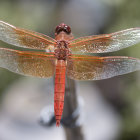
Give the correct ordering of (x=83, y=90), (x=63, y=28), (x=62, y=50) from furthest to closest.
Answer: (x=83, y=90) → (x=62, y=50) → (x=63, y=28)

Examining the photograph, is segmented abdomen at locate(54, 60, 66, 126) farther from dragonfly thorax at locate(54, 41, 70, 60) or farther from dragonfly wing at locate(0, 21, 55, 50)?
dragonfly wing at locate(0, 21, 55, 50)

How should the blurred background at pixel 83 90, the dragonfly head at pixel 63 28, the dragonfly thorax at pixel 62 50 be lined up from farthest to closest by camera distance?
the blurred background at pixel 83 90
the dragonfly thorax at pixel 62 50
the dragonfly head at pixel 63 28

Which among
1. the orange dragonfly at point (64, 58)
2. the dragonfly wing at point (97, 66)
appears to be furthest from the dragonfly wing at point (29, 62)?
the dragonfly wing at point (97, 66)

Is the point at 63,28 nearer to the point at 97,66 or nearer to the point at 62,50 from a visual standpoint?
the point at 62,50

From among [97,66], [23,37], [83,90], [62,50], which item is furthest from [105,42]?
[83,90]

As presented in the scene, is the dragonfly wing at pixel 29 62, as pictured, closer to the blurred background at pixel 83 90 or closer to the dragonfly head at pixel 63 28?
the dragonfly head at pixel 63 28

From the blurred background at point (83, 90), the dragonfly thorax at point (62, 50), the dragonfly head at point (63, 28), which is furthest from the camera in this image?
the blurred background at point (83, 90)

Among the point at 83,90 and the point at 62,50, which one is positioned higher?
the point at 83,90

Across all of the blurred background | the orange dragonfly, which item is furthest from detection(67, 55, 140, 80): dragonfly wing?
the blurred background
